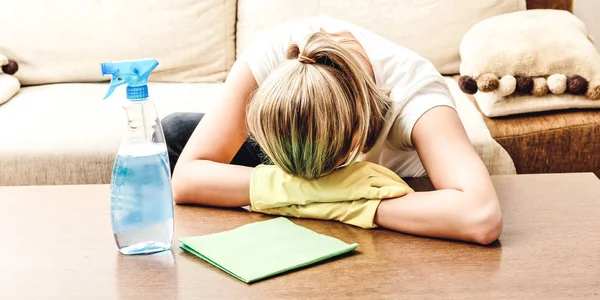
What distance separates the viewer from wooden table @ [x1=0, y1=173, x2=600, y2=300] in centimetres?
90

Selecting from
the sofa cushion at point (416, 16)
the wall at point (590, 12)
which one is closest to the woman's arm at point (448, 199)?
the sofa cushion at point (416, 16)

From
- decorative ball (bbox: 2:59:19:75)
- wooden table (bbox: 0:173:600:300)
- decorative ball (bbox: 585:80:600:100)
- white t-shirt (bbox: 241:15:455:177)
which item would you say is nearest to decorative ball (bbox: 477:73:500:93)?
decorative ball (bbox: 585:80:600:100)

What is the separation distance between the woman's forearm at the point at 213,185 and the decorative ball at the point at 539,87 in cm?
104

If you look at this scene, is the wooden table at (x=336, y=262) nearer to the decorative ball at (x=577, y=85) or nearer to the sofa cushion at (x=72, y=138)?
the sofa cushion at (x=72, y=138)

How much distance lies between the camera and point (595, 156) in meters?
1.91

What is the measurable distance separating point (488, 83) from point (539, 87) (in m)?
0.14

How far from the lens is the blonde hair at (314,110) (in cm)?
104

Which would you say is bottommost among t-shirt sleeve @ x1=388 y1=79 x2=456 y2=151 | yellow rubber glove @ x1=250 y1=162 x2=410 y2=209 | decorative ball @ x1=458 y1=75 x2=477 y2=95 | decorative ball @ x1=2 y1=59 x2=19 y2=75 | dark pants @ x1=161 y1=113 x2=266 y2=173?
decorative ball @ x1=2 y1=59 x2=19 y2=75

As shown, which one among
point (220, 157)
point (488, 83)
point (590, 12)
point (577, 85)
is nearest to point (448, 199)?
point (220, 157)

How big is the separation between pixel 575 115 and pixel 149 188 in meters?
1.36

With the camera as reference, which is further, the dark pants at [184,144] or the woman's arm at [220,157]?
the dark pants at [184,144]

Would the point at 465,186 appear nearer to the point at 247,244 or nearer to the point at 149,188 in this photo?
the point at 247,244

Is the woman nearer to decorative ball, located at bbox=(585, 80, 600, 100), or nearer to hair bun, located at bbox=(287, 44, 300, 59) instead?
hair bun, located at bbox=(287, 44, 300, 59)

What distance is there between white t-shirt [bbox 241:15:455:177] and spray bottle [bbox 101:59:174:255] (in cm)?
32
